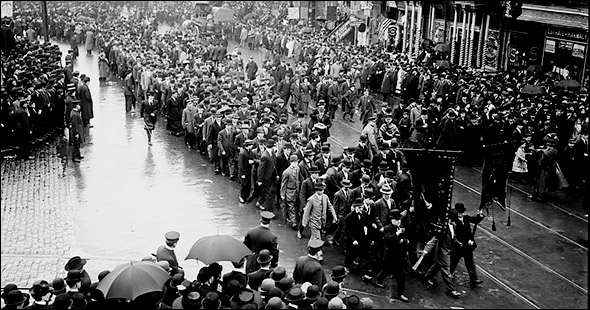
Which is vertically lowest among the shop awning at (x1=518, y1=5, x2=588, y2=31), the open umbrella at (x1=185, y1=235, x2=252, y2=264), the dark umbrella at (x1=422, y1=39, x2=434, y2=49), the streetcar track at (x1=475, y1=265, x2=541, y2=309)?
the streetcar track at (x1=475, y1=265, x2=541, y2=309)

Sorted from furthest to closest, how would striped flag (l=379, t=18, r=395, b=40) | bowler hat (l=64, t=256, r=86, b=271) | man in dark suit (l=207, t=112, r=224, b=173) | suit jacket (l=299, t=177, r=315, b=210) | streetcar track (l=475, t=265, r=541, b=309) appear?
striped flag (l=379, t=18, r=395, b=40) < man in dark suit (l=207, t=112, r=224, b=173) < suit jacket (l=299, t=177, r=315, b=210) < streetcar track (l=475, t=265, r=541, b=309) < bowler hat (l=64, t=256, r=86, b=271)

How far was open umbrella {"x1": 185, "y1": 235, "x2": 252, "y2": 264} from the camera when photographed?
9.84 metres

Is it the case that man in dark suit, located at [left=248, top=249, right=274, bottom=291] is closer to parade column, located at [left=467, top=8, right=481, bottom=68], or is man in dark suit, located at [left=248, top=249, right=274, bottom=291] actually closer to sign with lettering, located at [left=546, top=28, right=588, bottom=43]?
sign with lettering, located at [left=546, top=28, right=588, bottom=43]

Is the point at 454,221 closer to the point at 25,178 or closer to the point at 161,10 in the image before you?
the point at 25,178

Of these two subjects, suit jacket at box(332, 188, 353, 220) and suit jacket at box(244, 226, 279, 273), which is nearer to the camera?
suit jacket at box(244, 226, 279, 273)

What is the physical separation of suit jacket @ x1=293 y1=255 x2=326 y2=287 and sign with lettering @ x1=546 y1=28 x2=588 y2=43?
18972mm

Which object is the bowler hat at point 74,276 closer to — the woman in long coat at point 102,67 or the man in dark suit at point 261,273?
the man in dark suit at point 261,273

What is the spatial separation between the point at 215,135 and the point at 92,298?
10.4 m

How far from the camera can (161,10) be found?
6662 cm

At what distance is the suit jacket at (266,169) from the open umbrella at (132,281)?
660 centimetres

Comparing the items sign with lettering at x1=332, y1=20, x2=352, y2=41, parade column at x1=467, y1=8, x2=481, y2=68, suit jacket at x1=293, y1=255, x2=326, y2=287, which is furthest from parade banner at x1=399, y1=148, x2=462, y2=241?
sign with lettering at x1=332, y1=20, x2=352, y2=41

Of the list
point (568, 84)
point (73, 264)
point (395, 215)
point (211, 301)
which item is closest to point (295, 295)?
point (211, 301)

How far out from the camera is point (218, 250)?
32.6ft

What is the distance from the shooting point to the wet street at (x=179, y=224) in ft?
39.8
